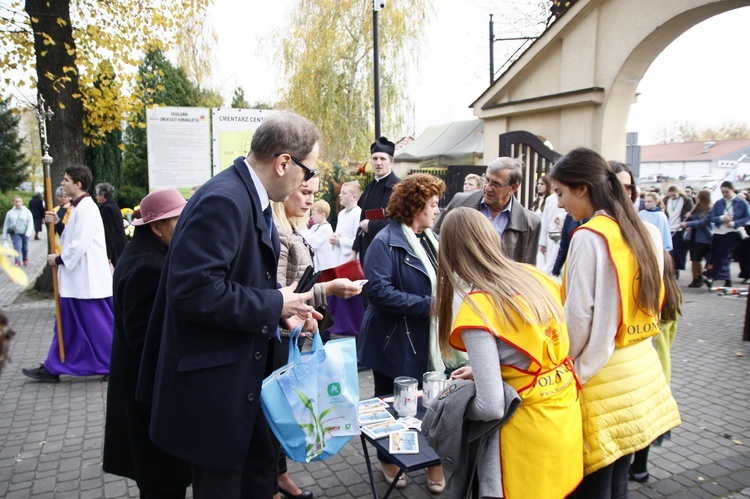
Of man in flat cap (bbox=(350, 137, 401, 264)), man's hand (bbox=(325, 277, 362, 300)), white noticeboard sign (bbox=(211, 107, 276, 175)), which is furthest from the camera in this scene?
white noticeboard sign (bbox=(211, 107, 276, 175))

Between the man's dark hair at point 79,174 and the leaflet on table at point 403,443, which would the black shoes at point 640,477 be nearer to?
the leaflet on table at point 403,443

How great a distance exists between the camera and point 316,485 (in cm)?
366

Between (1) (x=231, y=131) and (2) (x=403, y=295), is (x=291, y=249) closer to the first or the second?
(2) (x=403, y=295)

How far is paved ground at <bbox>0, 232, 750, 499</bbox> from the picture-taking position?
142 inches

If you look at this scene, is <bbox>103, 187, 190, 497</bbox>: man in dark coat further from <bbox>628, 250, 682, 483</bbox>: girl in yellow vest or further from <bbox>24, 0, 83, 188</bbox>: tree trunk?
<bbox>24, 0, 83, 188</bbox>: tree trunk

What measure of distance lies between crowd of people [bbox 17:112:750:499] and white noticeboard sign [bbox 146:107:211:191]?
625 cm

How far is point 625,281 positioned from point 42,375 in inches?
230

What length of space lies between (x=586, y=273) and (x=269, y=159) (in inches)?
59.6

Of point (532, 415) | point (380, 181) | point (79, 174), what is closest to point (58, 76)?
point (79, 174)

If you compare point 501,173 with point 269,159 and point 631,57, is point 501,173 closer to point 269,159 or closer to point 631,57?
point 269,159

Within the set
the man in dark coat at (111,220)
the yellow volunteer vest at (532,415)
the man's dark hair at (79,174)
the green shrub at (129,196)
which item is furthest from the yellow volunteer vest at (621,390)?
the green shrub at (129,196)

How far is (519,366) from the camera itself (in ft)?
6.97

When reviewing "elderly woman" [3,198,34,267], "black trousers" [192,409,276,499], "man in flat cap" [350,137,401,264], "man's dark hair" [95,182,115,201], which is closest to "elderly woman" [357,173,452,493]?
"black trousers" [192,409,276,499]

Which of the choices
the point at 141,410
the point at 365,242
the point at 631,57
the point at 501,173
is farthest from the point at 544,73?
the point at 141,410
